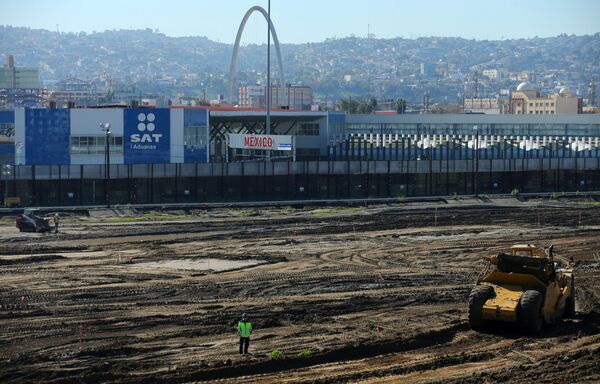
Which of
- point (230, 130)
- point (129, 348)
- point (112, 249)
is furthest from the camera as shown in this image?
point (230, 130)

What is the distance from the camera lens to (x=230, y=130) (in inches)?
3578

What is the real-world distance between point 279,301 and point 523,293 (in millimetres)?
8089

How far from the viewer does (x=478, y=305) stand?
27.1 meters

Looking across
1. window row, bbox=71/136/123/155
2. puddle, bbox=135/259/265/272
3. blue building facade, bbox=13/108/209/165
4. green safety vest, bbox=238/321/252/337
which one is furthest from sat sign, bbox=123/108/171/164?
green safety vest, bbox=238/321/252/337

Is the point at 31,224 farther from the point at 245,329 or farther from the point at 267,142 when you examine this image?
the point at 245,329

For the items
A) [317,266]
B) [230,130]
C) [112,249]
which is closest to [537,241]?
[317,266]

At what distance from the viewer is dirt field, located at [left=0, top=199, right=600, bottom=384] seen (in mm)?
23688

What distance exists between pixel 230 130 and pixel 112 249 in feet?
155

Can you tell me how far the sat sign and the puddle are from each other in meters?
29.4

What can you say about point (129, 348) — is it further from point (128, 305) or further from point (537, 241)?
point (537, 241)

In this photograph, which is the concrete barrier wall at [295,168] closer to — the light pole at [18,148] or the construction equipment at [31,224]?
the light pole at [18,148]

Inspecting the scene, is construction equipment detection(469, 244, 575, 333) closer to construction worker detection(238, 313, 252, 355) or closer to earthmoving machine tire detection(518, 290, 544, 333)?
earthmoving machine tire detection(518, 290, 544, 333)

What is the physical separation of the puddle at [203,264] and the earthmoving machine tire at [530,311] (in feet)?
48.4

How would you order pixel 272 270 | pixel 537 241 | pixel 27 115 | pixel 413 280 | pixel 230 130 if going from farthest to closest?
pixel 230 130, pixel 27 115, pixel 537 241, pixel 272 270, pixel 413 280
